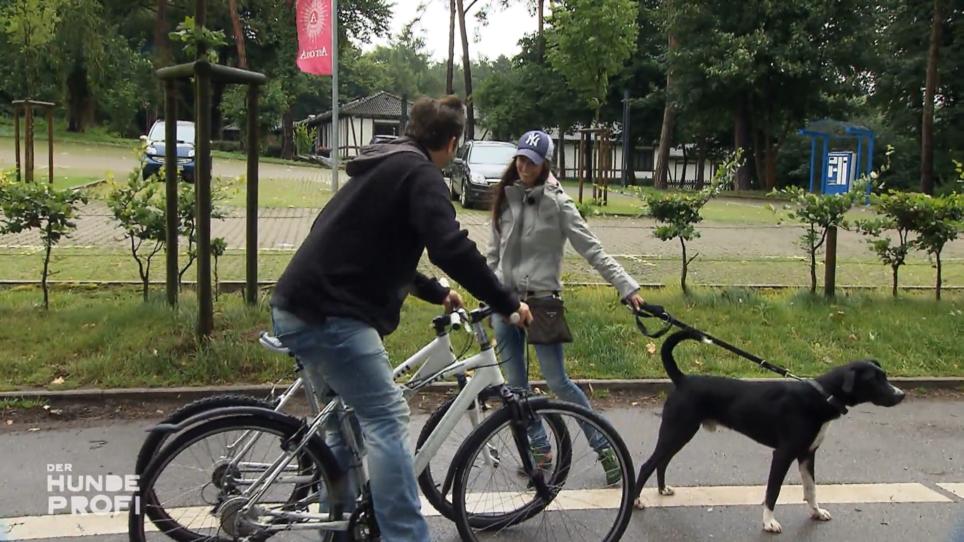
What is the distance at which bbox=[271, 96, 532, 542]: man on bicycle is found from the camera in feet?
9.63

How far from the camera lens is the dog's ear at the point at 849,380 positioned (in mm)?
3807

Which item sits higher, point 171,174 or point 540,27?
point 540,27

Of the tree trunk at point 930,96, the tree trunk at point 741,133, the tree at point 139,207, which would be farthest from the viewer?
the tree trunk at point 741,133

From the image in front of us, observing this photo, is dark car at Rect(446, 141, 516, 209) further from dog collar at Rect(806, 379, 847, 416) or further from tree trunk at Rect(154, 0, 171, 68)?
tree trunk at Rect(154, 0, 171, 68)

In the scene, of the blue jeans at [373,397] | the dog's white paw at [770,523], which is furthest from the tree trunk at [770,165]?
the blue jeans at [373,397]

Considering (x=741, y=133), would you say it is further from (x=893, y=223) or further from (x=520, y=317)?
(x=520, y=317)

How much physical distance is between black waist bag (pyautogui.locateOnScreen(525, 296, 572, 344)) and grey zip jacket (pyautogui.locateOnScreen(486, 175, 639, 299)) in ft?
0.36

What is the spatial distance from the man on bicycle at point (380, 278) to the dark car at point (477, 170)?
13945mm

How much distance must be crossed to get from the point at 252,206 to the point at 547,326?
363 cm

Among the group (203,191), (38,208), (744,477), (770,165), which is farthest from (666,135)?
(744,477)

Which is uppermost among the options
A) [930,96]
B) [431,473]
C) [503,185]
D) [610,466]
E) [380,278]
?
[930,96]

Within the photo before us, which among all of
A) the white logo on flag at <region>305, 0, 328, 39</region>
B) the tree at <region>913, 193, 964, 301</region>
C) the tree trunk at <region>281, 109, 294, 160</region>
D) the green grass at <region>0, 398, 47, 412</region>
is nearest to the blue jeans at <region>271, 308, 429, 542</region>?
the green grass at <region>0, 398, 47, 412</region>

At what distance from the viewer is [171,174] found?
664 cm

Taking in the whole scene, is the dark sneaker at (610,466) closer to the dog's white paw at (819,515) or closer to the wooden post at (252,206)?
the dog's white paw at (819,515)
